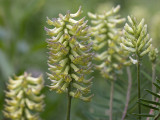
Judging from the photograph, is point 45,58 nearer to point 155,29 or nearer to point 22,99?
point 155,29

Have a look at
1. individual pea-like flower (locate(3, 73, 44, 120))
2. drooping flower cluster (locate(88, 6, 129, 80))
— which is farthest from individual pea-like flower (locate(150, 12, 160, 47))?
individual pea-like flower (locate(3, 73, 44, 120))

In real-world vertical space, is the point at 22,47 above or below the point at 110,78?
above

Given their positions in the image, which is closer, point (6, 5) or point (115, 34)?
point (115, 34)

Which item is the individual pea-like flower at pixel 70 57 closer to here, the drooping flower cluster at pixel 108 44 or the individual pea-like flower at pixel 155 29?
the drooping flower cluster at pixel 108 44

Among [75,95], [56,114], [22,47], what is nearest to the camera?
[75,95]

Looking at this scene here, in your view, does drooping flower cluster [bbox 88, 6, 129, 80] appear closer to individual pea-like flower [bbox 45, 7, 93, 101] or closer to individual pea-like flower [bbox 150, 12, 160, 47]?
individual pea-like flower [bbox 45, 7, 93, 101]

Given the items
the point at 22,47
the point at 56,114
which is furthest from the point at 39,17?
the point at 56,114

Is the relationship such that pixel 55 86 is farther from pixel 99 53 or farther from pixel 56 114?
pixel 56 114
